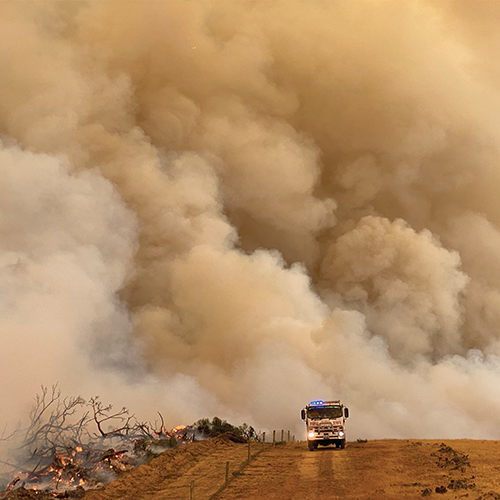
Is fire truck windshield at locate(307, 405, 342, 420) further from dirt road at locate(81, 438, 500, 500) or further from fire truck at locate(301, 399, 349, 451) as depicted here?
dirt road at locate(81, 438, 500, 500)

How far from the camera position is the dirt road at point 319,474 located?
98.2 feet

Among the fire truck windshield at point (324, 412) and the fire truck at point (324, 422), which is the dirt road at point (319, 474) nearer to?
the fire truck at point (324, 422)

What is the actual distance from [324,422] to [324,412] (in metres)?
0.81

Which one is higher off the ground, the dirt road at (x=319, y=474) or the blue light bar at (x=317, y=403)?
the blue light bar at (x=317, y=403)

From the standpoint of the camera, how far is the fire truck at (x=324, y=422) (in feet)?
156

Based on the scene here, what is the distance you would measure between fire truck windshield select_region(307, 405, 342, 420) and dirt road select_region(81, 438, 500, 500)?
2846mm

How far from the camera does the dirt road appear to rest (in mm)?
29938

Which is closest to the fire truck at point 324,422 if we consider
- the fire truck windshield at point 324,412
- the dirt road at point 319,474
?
the fire truck windshield at point 324,412

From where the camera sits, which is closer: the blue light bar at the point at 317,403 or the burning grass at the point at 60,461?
the burning grass at the point at 60,461

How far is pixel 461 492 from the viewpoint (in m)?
28.6

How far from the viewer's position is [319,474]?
35562 mm

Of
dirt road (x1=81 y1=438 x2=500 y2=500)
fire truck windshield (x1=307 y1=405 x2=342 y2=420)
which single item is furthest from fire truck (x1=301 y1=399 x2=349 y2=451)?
dirt road (x1=81 y1=438 x2=500 y2=500)

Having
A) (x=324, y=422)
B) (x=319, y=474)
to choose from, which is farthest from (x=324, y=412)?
(x=319, y=474)

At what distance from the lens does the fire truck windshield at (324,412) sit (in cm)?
4784
